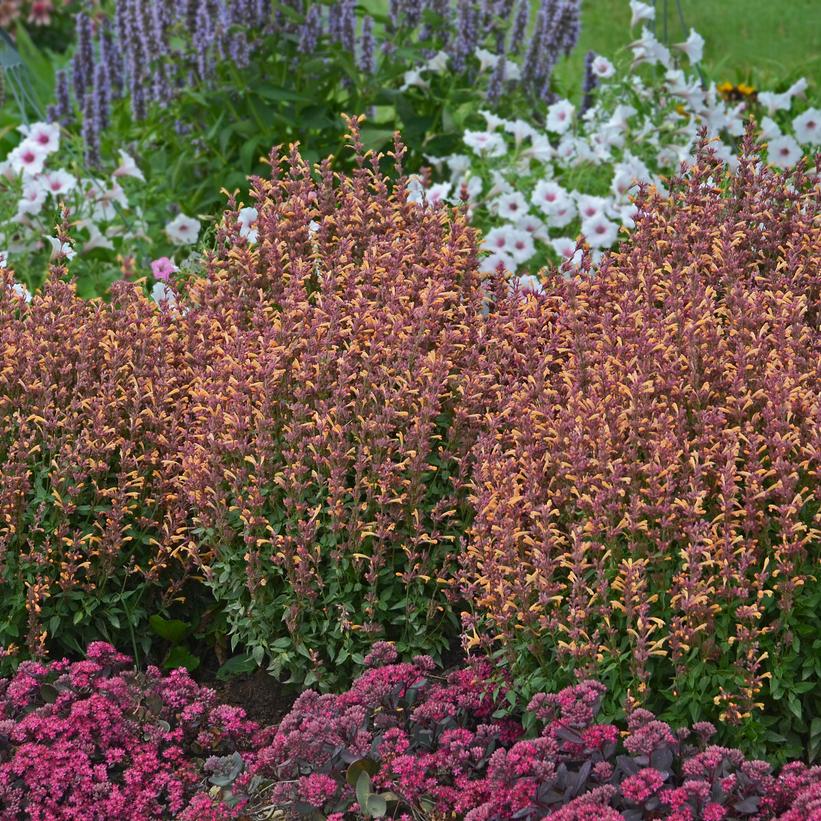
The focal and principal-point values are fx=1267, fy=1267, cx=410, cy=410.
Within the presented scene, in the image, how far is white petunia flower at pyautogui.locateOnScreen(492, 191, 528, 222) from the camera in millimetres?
5344

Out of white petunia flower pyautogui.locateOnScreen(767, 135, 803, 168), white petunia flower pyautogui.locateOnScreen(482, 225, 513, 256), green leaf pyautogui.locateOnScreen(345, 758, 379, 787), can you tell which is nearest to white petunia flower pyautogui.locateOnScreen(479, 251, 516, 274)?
white petunia flower pyautogui.locateOnScreen(482, 225, 513, 256)

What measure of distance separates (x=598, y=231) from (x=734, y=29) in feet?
23.0

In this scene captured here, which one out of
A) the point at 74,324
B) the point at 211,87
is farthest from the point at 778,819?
the point at 211,87

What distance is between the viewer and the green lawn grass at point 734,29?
10.5m

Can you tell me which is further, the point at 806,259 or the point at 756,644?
the point at 806,259

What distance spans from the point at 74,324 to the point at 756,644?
2.11 metres

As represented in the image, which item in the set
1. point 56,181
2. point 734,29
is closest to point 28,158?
point 56,181

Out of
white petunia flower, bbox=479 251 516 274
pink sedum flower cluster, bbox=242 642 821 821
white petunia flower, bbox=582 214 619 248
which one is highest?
white petunia flower, bbox=582 214 619 248

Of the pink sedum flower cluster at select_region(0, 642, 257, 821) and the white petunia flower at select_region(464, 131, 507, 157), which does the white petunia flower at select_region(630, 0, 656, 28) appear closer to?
the white petunia flower at select_region(464, 131, 507, 157)

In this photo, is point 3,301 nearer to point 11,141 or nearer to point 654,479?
point 654,479

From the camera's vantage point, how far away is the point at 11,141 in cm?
748

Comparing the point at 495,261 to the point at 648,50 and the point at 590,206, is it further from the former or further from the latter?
the point at 648,50

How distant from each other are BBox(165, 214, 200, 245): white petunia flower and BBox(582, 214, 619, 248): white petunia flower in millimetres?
1655

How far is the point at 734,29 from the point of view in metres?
→ 11.4
